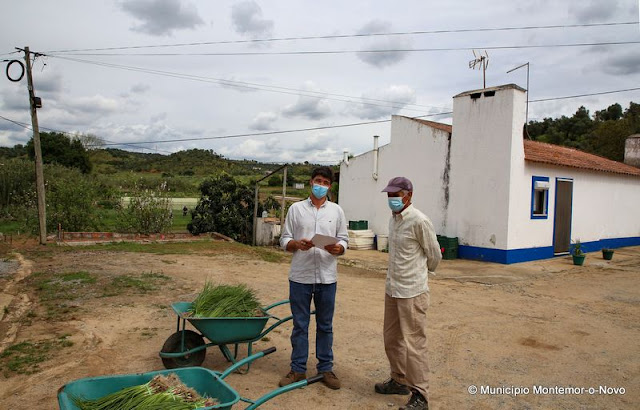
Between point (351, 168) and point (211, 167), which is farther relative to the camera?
point (211, 167)

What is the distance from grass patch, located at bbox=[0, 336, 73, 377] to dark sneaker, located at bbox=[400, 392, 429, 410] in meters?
3.52

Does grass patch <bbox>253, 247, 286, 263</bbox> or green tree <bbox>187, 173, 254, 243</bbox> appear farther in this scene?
green tree <bbox>187, 173, 254, 243</bbox>

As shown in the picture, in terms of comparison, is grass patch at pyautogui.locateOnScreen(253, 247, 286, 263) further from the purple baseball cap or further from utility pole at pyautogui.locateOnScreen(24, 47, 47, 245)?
the purple baseball cap

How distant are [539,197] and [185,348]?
12.4 meters

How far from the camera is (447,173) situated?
14.1m

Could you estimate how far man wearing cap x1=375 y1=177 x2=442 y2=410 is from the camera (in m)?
3.78

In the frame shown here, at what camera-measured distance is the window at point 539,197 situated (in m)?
13.3

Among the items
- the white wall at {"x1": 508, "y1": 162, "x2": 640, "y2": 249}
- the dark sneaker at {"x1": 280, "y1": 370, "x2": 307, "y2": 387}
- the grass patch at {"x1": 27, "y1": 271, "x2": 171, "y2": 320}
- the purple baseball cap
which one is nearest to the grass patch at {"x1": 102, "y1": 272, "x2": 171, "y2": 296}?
the grass patch at {"x1": 27, "y1": 271, "x2": 171, "y2": 320}

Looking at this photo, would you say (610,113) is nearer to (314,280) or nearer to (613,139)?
(613,139)

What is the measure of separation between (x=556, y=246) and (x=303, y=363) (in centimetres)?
1269

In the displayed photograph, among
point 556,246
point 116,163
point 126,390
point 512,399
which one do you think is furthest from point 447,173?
point 116,163

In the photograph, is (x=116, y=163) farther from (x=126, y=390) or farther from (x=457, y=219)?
(x=126, y=390)

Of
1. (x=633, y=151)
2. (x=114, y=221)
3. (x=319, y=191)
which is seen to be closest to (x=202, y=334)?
(x=319, y=191)

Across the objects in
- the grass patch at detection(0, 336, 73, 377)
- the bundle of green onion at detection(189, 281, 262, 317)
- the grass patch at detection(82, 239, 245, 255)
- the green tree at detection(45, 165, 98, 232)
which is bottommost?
the grass patch at detection(0, 336, 73, 377)
